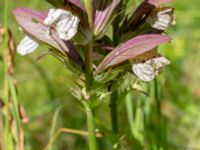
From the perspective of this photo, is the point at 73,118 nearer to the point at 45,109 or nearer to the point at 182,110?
the point at 45,109

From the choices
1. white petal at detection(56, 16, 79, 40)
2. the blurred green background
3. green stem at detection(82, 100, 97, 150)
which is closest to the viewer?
white petal at detection(56, 16, 79, 40)

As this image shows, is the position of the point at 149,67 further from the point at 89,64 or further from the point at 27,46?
the point at 27,46

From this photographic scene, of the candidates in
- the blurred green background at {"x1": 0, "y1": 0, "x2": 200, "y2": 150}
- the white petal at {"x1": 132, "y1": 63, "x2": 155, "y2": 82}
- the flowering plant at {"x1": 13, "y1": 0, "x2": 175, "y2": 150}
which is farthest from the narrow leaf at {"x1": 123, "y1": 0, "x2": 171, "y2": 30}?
the blurred green background at {"x1": 0, "y1": 0, "x2": 200, "y2": 150}

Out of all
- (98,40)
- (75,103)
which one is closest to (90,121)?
(98,40)

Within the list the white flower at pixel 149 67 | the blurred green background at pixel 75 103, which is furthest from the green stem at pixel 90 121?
the blurred green background at pixel 75 103

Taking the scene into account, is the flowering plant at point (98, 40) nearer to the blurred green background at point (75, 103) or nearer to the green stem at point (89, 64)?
the green stem at point (89, 64)

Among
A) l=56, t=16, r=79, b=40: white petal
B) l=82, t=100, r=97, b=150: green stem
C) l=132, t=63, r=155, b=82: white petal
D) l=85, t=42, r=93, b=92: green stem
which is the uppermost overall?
l=56, t=16, r=79, b=40: white petal

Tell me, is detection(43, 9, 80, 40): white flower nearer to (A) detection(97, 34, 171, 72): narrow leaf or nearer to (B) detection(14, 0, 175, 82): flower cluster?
(B) detection(14, 0, 175, 82): flower cluster
